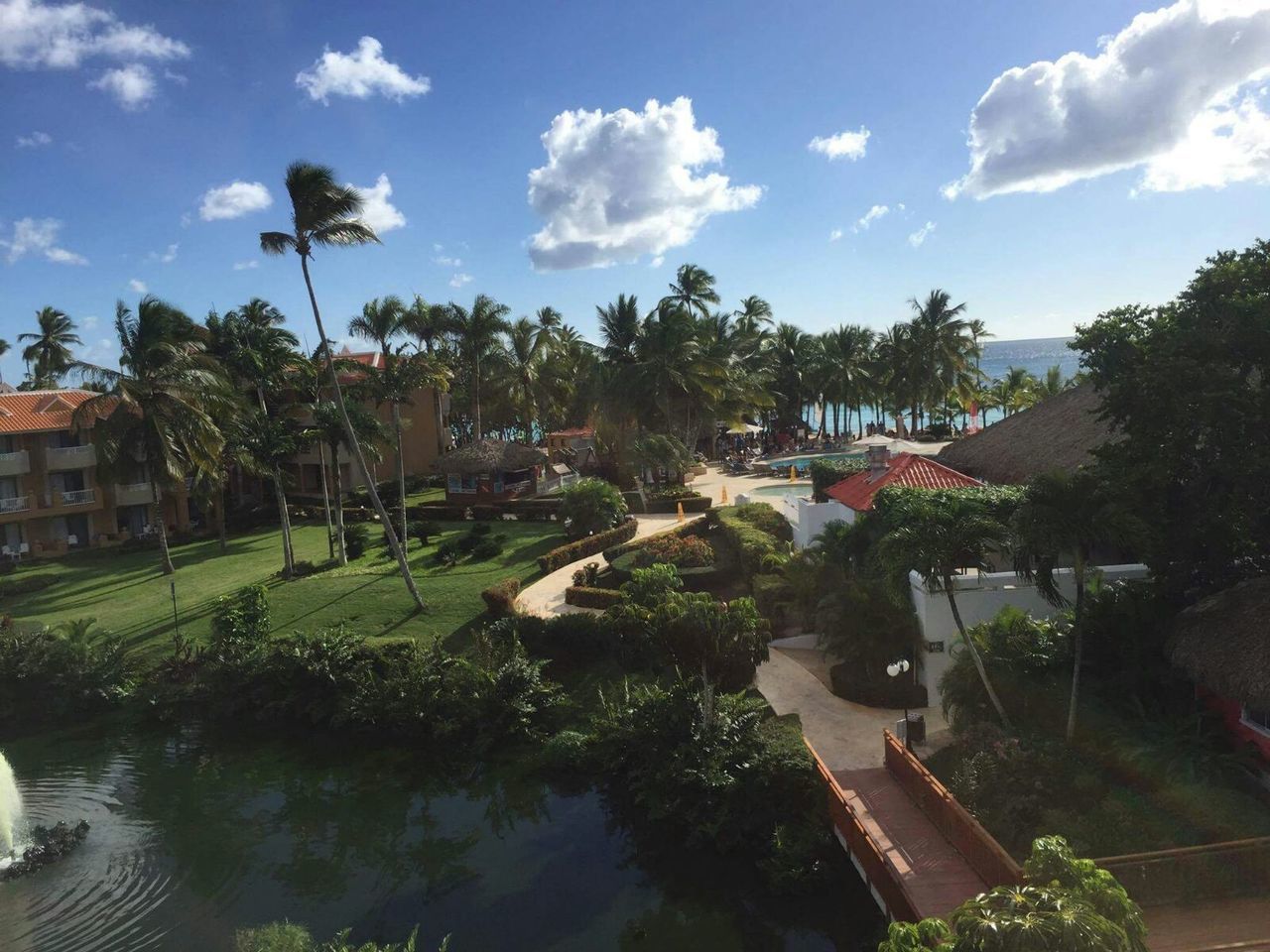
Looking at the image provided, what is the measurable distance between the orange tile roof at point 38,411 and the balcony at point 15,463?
4.55 ft

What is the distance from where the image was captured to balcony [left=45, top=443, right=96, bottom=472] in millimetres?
41469

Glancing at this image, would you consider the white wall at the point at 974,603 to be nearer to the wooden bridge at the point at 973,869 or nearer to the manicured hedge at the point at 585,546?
the wooden bridge at the point at 973,869

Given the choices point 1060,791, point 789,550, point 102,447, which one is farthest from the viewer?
point 102,447

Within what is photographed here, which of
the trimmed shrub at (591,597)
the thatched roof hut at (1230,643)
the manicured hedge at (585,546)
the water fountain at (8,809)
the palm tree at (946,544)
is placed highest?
the palm tree at (946,544)

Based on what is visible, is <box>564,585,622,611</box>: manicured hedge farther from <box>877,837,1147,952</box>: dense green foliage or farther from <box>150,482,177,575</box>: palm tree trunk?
<box>150,482,177,575</box>: palm tree trunk

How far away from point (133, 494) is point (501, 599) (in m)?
29.7

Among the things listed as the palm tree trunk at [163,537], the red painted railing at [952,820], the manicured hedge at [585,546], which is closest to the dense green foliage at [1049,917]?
the red painted railing at [952,820]

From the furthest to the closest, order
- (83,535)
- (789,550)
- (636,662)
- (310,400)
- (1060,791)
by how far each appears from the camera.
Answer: (83,535) → (310,400) → (789,550) → (636,662) → (1060,791)

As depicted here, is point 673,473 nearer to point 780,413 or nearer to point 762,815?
point 780,413

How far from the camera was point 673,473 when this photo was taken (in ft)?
159

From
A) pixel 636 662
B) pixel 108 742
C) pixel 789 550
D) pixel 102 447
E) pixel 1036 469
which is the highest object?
pixel 102 447

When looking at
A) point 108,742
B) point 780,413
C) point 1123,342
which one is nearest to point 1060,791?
point 1123,342

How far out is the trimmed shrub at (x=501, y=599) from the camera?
25.5 meters

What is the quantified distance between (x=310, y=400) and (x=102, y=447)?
7.81m
